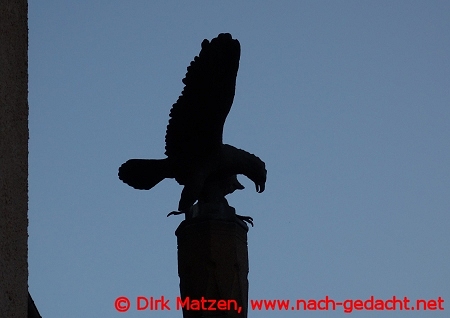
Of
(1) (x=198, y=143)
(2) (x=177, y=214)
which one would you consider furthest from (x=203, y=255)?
(1) (x=198, y=143)

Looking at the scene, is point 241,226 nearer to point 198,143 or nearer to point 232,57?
point 198,143

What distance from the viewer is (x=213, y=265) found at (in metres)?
4.78

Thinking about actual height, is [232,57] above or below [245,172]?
above

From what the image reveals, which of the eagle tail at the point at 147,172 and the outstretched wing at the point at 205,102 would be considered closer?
the outstretched wing at the point at 205,102

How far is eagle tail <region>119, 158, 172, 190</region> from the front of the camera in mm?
5816
